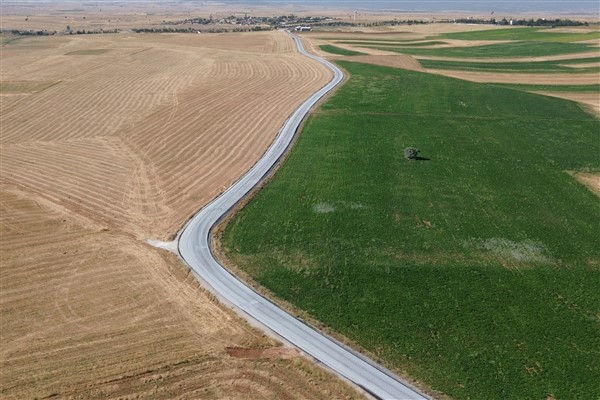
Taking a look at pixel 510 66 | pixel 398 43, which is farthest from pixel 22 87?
pixel 398 43

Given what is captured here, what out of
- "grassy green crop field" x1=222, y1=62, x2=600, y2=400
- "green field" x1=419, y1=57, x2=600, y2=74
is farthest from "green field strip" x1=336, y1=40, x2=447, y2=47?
"grassy green crop field" x1=222, y1=62, x2=600, y2=400

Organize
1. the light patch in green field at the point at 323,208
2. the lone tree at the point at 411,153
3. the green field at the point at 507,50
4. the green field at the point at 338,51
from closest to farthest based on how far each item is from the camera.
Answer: the light patch in green field at the point at 323,208
the lone tree at the point at 411,153
the green field at the point at 507,50
the green field at the point at 338,51

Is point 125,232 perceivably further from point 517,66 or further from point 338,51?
point 338,51

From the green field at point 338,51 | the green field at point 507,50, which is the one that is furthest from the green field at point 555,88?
the green field at point 338,51

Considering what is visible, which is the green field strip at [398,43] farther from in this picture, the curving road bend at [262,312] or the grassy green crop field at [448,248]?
the curving road bend at [262,312]

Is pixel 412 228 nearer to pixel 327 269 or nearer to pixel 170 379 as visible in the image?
pixel 327 269

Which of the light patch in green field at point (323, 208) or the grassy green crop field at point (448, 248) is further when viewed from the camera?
the light patch in green field at point (323, 208)
